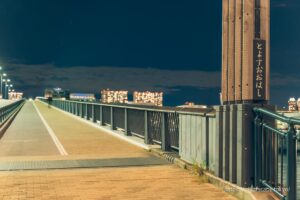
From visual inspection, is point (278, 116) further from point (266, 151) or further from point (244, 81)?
point (244, 81)

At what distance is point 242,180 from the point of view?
7.17 m

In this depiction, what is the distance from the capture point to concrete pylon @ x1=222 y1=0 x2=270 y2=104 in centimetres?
707

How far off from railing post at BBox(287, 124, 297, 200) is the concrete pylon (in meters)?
1.39

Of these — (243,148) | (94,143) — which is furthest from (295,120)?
(94,143)

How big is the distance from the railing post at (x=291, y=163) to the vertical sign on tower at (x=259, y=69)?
1.38 metres

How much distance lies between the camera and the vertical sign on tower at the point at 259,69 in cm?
705

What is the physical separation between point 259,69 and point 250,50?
0.98ft

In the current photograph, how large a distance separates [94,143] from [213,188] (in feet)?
28.2

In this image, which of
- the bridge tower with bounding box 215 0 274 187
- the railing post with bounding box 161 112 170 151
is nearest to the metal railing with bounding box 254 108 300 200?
the bridge tower with bounding box 215 0 274 187

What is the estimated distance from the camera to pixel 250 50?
708 cm

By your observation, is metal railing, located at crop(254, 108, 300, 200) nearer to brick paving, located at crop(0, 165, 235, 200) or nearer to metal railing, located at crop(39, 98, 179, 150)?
brick paving, located at crop(0, 165, 235, 200)

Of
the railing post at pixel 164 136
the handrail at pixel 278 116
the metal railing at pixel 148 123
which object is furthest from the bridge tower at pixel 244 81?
the railing post at pixel 164 136

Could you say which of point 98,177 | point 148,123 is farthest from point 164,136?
point 98,177

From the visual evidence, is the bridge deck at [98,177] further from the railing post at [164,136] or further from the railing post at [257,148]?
the railing post at [257,148]
